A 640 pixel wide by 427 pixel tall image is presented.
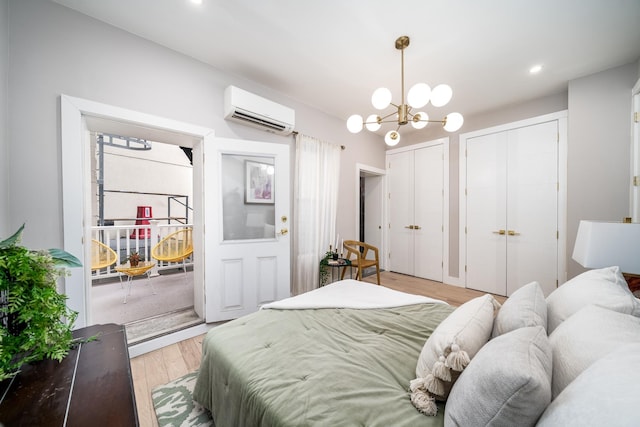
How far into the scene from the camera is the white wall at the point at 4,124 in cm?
148

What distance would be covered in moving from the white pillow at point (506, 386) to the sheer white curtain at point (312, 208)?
2546 mm

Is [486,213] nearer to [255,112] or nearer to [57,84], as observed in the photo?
[255,112]

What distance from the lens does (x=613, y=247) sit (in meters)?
1.53

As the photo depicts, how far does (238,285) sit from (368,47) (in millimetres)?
2713

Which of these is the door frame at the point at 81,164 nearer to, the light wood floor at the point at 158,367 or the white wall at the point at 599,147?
the light wood floor at the point at 158,367

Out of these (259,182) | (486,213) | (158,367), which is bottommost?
(158,367)

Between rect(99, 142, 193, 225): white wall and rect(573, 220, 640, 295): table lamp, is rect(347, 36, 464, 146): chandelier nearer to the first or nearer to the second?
rect(573, 220, 640, 295): table lamp

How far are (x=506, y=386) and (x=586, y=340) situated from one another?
41 cm

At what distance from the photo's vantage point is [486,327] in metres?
1.00

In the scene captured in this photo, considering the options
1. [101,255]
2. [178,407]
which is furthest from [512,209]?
[101,255]

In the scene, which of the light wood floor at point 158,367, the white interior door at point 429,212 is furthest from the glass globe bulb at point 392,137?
the light wood floor at point 158,367

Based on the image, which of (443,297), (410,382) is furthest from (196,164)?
(443,297)

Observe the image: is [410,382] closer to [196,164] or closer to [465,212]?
[196,164]

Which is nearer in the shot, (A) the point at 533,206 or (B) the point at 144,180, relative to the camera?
(A) the point at 533,206
